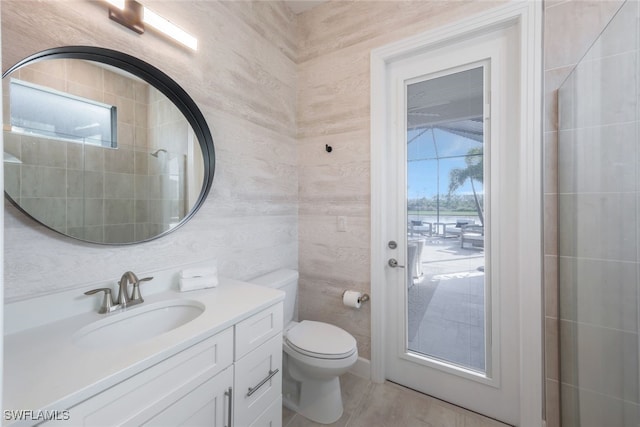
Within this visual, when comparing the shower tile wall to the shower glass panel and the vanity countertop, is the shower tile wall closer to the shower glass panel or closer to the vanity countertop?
the vanity countertop

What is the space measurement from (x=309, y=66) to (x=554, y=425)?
2557 millimetres

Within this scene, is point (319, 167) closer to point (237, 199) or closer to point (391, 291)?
point (237, 199)

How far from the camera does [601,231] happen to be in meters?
1.10

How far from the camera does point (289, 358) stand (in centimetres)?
162

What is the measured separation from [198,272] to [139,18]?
44.3 inches

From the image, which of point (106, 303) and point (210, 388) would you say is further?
point (106, 303)

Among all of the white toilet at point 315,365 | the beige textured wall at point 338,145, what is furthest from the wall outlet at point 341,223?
the white toilet at point 315,365

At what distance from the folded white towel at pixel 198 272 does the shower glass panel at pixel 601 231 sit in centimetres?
161

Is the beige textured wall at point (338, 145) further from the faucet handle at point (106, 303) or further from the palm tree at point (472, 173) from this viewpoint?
the faucet handle at point (106, 303)

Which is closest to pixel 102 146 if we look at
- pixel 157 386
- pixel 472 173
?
pixel 157 386

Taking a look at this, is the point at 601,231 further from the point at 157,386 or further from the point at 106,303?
the point at 106,303

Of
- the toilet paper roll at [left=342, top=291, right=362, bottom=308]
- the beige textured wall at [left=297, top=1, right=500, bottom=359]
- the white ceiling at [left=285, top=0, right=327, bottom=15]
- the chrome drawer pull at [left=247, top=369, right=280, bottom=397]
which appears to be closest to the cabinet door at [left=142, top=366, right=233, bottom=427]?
the chrome drawer pull at [left=247, top=369, right=280, bottom=397]

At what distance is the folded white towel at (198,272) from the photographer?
1325 millimetres

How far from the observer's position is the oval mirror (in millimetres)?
964
